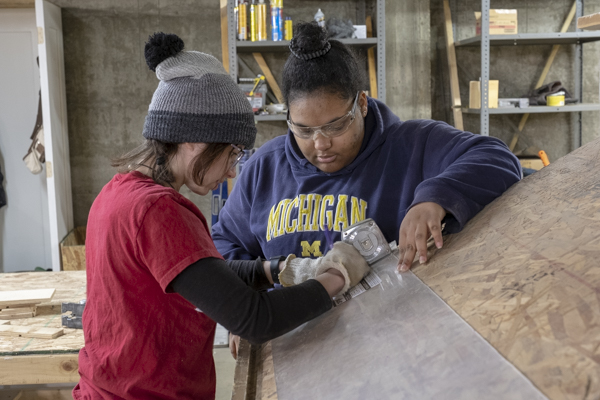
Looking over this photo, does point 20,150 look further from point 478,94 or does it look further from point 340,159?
point 340,159

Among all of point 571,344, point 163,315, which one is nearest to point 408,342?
point 571,344

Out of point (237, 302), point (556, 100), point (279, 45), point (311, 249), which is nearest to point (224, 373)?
point (311, 249)

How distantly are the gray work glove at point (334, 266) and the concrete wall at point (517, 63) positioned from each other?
425 cm

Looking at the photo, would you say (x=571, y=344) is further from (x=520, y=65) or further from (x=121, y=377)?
(x=520, y=65)

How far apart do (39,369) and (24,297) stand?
459 millimetres

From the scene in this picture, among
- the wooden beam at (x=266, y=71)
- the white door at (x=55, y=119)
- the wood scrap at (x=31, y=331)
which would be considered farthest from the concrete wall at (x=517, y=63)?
the wood scrap at (x=31, y=331)

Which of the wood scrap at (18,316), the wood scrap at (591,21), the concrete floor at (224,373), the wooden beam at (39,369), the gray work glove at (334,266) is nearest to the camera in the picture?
the gray work glove at (334,266)

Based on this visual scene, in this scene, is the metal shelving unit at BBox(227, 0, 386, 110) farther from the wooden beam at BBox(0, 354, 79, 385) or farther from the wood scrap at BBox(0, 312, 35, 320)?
the wooden beam at BBox(0, 354, 79, 385)

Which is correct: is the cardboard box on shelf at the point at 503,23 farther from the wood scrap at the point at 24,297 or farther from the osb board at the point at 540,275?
the wood scrap at the point at 24,297

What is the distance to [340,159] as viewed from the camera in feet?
5.66

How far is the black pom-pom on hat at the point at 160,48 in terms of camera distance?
125 centimetres

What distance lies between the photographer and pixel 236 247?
6.31 feet

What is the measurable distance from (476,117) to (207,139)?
4621 millimetres

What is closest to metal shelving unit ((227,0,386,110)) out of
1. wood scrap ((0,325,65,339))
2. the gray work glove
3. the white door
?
the white door
